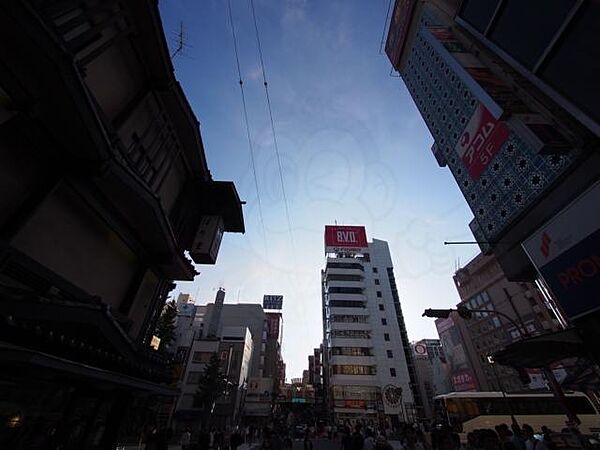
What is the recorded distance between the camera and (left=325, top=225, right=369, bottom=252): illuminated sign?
59.6 meters

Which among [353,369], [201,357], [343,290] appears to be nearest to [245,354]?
[201,357]

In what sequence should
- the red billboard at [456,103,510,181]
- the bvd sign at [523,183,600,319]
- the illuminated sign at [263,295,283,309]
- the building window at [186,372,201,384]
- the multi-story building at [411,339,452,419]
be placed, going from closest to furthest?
the bvd sign at [523,183,600,319]
the red billboard at [456,103,510,181]
the building window at [186,372,201,384]
the multi-story building at [411,339,452,419]
the illuminated sign at [263,295,283,309]

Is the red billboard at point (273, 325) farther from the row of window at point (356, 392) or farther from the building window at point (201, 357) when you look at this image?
the row of window at point (356, 392)

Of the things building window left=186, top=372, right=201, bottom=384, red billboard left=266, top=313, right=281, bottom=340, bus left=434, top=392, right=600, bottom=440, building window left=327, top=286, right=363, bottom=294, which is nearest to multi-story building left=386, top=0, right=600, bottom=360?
bus left=434, top=392, right=600, bottom=440

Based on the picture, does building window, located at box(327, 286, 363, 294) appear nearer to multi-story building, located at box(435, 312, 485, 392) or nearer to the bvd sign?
multi-story building, located at box(435, 312, 485, 392)

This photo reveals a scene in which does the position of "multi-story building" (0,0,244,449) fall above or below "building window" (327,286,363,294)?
below

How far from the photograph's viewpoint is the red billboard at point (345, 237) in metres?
59.8

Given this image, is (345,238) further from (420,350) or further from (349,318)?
(420,350)

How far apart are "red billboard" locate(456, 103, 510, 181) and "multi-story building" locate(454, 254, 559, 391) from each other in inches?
1377

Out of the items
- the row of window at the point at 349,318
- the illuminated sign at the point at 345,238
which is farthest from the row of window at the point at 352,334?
the illuminated sign at the point at 345,238

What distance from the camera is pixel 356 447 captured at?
1191 cm

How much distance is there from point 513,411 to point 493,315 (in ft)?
119

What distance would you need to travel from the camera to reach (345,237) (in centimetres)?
6112

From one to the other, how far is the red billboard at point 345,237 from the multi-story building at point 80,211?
5088cm
